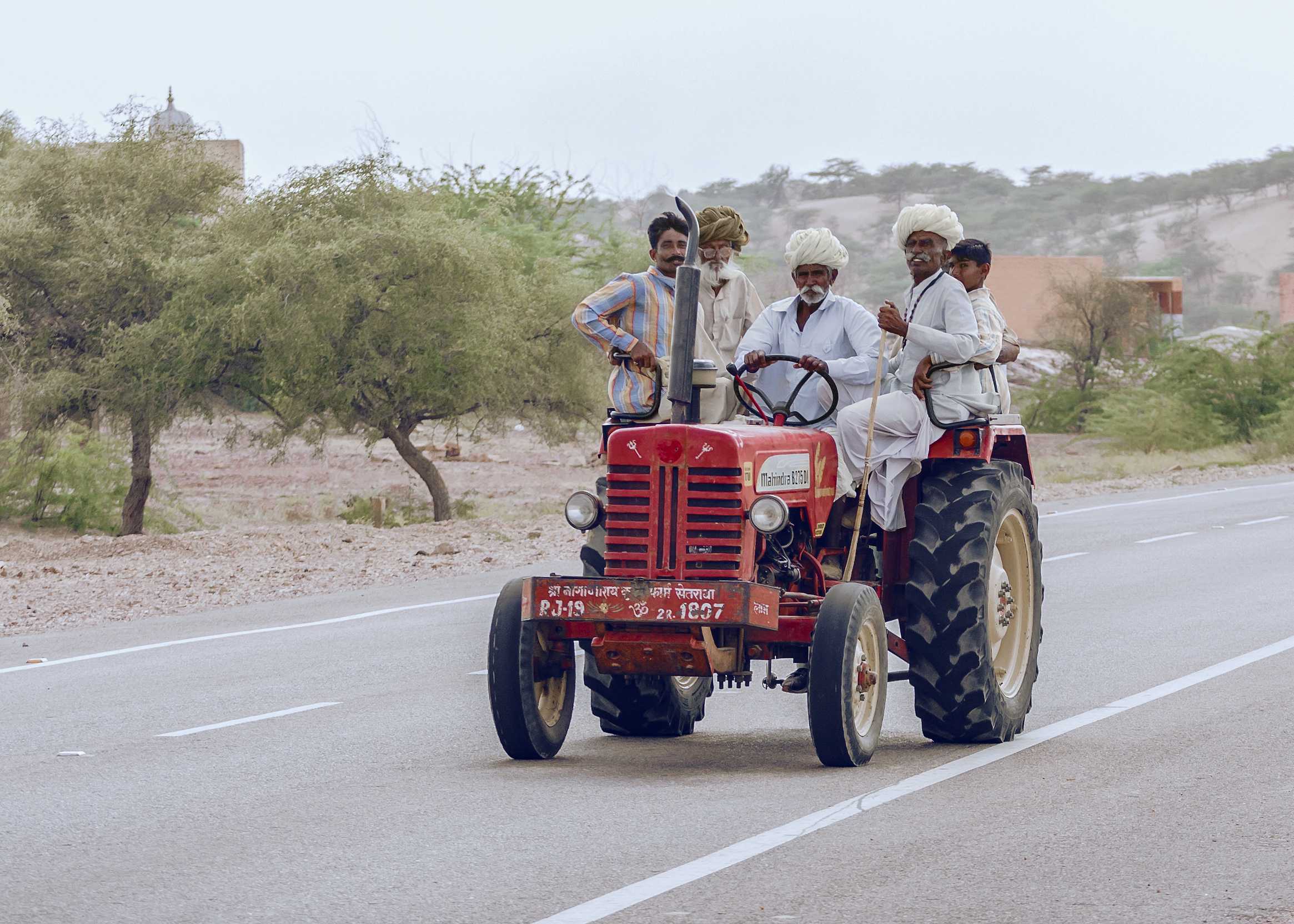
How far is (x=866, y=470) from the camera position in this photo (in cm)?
810

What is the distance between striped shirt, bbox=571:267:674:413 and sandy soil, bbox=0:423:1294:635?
26.0 ft

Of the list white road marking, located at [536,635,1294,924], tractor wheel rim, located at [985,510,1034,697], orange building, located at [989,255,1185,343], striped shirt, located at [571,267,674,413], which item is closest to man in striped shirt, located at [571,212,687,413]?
striped shirt, located at [571,267,674,413]

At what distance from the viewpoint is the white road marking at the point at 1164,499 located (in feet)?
84.5

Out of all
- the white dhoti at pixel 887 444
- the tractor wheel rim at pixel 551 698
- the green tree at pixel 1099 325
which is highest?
the green tree at pixel 1099 325

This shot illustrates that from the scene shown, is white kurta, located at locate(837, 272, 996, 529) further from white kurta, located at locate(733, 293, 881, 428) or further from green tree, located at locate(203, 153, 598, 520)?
green tree, located at locate(203, 153, 598, 520)

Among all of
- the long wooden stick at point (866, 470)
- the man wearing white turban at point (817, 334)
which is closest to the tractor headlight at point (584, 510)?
the man wearing white turban at point (817, 334)

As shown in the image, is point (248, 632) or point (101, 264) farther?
point (101, 264)

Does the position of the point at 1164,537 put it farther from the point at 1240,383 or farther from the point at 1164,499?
the point at 1240,383

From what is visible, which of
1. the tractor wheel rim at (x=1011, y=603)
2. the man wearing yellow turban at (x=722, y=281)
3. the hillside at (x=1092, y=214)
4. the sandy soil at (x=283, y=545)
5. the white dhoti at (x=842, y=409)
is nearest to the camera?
the white dhoti at (x=842, y=409)

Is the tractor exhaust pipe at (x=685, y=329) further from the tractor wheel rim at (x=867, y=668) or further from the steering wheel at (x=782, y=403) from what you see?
the tractor wheel rim at (x=867, y=668)

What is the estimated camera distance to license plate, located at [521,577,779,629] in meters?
7.19

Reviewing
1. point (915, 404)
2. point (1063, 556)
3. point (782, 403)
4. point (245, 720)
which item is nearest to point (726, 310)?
point (782, 403)

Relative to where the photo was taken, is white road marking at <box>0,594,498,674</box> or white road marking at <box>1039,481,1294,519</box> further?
white road marking at <box>1039,481,1294,519</box>

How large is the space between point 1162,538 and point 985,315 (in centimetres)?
1373
